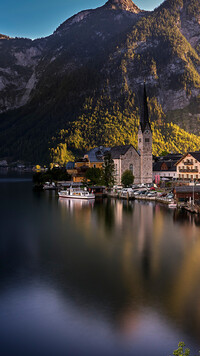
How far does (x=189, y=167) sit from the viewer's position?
122875 millimetres

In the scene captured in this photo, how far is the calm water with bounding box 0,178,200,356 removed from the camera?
2711 centimetres

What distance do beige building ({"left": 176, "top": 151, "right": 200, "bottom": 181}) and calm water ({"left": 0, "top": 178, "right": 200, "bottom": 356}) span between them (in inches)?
2041

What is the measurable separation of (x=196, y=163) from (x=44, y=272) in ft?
287

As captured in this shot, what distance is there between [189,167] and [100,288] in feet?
302

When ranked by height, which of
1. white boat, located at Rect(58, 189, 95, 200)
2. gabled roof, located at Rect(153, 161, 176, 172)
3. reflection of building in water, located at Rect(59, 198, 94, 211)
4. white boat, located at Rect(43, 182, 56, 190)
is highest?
gabled roof, located at Rect(153, 161, 176, 172)

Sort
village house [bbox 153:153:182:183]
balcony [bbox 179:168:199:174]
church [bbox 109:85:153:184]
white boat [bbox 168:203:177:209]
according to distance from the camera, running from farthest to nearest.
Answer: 1. village house [bbox 153:153:182:183]
2. church [bbox 109:85:153:184]
3. balcony [bbox 179:168:199:174]
4. white boat [bbox 168:203:177:209]

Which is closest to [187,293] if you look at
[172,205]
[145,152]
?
[172,205]

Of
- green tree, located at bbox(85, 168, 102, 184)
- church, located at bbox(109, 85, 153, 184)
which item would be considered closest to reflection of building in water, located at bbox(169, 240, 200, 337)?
green tree, located at bbox(85, 168, 102, 184)

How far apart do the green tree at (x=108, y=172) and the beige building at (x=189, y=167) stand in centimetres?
2236

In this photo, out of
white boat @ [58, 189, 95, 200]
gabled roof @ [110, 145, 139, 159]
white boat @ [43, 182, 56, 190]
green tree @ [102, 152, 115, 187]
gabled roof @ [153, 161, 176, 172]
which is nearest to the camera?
white boat @ [58, 189, 95, 200]

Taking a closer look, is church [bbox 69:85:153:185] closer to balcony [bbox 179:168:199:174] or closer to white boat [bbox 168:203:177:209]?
balcony [bbox 179:168:199:174]

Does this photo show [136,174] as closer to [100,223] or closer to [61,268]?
[100,223]

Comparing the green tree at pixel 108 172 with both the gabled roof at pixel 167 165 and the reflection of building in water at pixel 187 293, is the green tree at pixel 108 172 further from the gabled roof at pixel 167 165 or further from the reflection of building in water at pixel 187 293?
the reflection of building in water at pixel 187 293

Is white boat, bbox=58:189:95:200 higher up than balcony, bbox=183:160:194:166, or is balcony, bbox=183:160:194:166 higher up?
balcony, bbox=183:160:194:166
